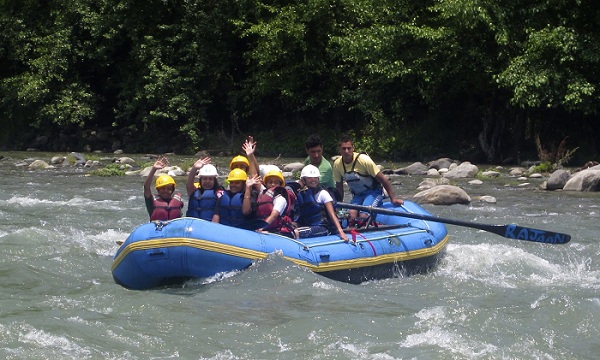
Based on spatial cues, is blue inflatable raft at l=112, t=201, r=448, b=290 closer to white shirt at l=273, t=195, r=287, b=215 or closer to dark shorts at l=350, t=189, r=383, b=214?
white shirt at l=273, t=195, r=287, b=215

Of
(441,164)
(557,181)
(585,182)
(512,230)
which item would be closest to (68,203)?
(512,230)

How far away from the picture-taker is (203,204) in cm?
855

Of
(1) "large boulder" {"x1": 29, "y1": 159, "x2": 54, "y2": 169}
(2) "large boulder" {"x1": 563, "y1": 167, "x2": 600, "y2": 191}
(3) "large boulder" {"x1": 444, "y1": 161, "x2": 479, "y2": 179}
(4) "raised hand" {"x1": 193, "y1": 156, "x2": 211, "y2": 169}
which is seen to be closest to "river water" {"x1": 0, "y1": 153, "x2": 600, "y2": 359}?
(4) "raised hand" {"x1": 193, "y1": 156, "x2": 211, "y2": 169}

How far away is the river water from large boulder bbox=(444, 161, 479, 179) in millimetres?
6219

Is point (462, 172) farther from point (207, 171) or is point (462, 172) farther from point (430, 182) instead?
point (207, 171)

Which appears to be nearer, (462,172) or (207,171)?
(207,171)

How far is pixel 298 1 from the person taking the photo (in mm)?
23141

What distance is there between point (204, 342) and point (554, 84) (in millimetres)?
12922

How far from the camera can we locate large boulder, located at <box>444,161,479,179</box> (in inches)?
693

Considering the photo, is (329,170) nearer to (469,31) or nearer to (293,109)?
(469,31)

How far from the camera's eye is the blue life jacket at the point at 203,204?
853cm

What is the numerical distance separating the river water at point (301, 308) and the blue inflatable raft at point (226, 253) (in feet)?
0.46

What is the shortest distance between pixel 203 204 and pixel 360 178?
195cm

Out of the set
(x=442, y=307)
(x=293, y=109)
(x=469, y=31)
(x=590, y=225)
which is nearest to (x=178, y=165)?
(x=293, y=109)
